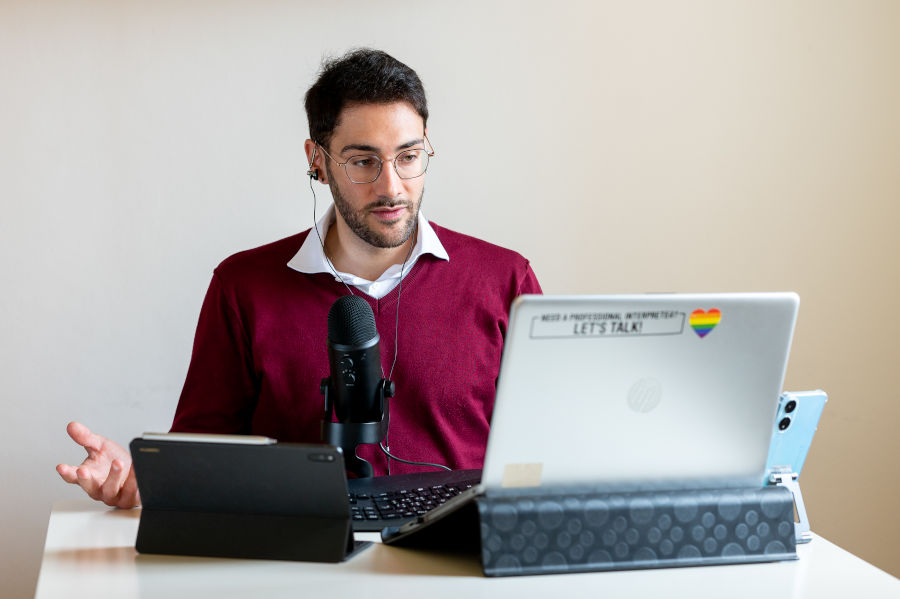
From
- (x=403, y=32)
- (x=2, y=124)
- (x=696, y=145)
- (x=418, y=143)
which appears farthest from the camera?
(x=696, y=145)

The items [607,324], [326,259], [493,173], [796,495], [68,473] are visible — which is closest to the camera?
[607,324]

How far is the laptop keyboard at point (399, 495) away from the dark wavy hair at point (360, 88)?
0.86 m

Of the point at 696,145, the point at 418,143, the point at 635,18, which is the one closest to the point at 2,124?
the point at 418,143

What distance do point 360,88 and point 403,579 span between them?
1210 millimetres

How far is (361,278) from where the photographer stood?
6.75ft

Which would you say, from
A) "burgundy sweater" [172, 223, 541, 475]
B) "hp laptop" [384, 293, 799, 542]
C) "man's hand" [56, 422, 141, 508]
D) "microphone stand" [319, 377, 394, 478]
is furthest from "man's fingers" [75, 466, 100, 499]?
"hp laptop" [384, 293, 799, 542]

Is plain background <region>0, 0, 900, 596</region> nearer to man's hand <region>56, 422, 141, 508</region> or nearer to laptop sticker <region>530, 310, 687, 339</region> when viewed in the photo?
man's hand <region>56, 422, 141, 508</region>

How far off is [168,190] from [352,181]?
66 cm

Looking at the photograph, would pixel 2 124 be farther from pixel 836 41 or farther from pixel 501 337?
pixel 836 41

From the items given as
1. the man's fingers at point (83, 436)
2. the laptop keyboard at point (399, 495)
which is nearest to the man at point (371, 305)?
the laptop keyboard at point (399, 495)

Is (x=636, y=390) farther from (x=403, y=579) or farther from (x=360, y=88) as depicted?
(x=360, y=88)

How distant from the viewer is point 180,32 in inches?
92.3

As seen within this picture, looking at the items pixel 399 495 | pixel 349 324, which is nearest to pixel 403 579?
pixel 399 495

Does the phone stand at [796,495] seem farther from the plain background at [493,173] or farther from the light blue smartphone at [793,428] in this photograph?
the plain background at [493,173]
